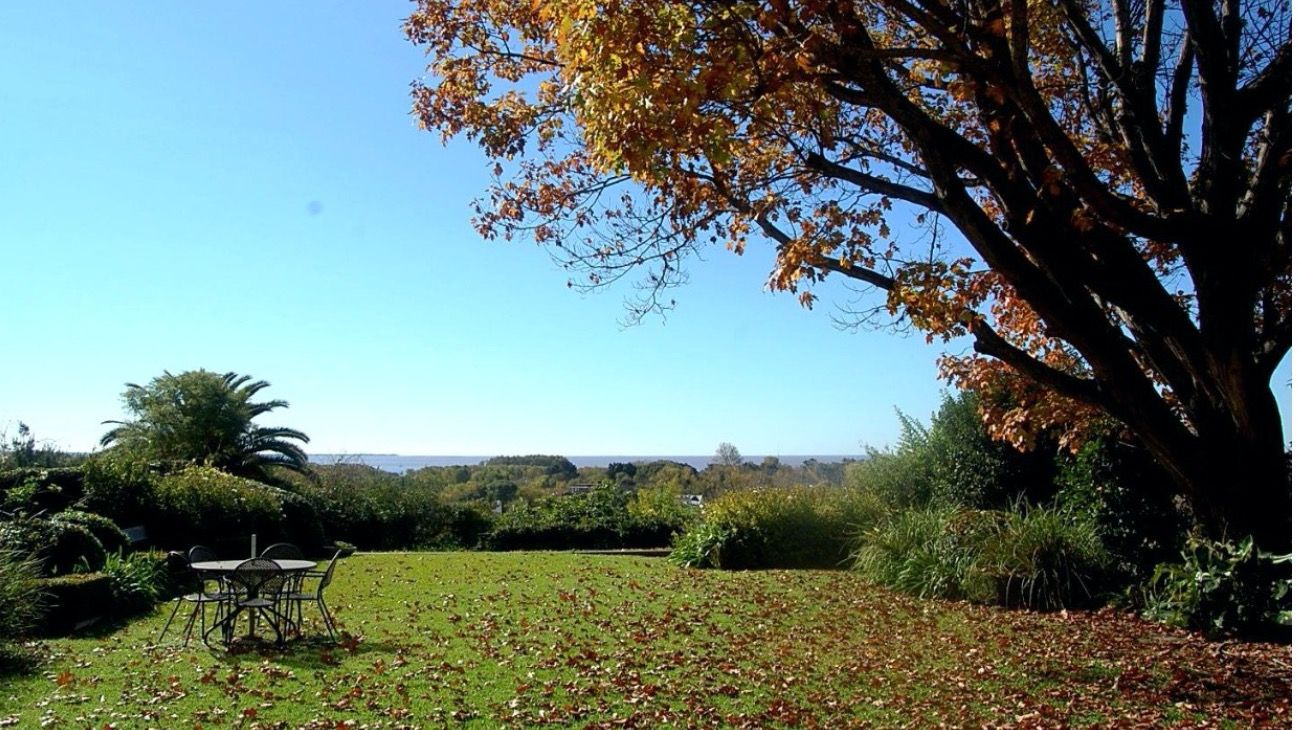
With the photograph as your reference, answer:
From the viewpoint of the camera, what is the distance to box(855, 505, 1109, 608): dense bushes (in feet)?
35.7

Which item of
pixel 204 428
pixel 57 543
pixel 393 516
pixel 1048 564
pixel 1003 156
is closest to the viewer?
pixel 1003 156

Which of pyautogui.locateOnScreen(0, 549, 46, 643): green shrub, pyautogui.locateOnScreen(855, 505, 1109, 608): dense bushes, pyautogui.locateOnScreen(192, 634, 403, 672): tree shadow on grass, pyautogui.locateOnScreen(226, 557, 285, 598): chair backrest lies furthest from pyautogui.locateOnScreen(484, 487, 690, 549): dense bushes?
pyautogui.locateOnScreen(226, 557, 285, 598): chair backrest

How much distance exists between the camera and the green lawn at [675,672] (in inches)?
245

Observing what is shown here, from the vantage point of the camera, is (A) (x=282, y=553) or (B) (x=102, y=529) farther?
(B) (x=102, y=529)

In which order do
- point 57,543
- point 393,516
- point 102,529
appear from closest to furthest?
point 57,543, point 102,529, point 393,516

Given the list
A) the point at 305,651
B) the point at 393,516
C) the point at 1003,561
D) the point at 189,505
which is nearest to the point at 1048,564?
the point at 1003,561

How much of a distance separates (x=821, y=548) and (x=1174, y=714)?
9696 mm

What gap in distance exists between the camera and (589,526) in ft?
69.6

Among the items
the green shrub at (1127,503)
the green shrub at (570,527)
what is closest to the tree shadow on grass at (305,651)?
the green shrub at (1127,503)

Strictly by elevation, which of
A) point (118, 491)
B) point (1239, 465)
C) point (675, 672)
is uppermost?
point (1239, 465)

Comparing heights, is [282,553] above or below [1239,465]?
below

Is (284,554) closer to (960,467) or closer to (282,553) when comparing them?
(282,553)

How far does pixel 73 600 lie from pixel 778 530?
33.0 ft

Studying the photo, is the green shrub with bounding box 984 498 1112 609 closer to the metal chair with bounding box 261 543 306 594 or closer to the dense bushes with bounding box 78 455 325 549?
the metal chair with bounding box 261 543 306 594
